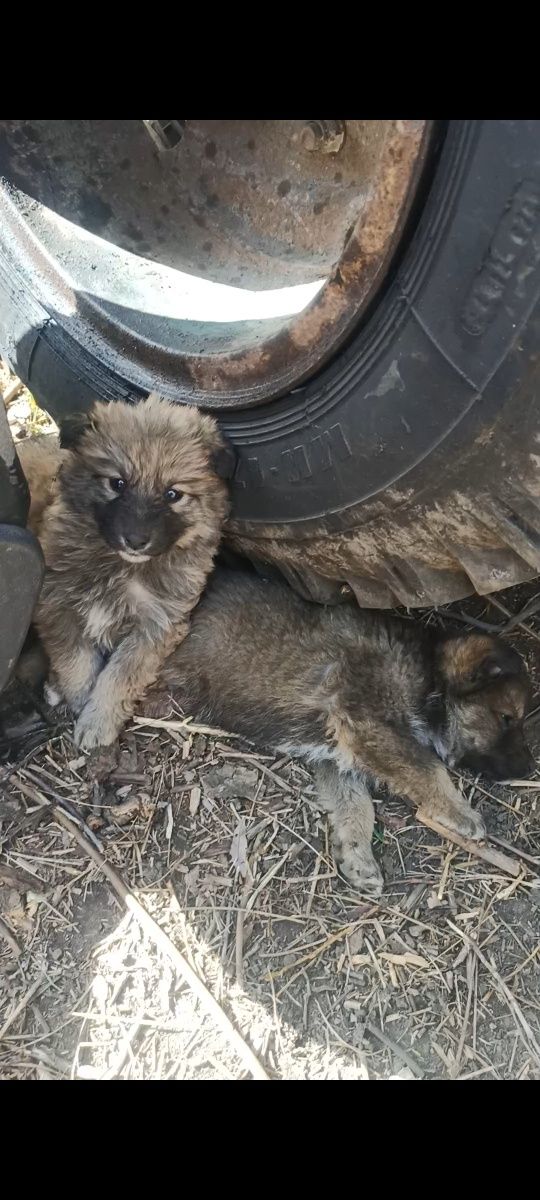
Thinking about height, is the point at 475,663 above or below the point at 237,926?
above

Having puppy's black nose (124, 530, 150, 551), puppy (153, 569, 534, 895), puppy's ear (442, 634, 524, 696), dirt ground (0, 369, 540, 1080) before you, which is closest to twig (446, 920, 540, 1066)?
dirt ground (0, 369, 540, 1080)

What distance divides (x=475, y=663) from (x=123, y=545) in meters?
1.37

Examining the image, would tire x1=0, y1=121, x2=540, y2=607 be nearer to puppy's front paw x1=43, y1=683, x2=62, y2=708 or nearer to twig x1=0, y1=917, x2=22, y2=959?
puppy's front paw x1=43, y1=683, x2=62, y2=708

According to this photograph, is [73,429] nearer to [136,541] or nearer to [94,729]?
[136,541]

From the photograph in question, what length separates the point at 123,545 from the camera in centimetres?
299

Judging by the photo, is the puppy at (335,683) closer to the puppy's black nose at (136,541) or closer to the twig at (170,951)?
the puppy's black nose at (136,541)

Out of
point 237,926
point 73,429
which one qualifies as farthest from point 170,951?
point 73,429

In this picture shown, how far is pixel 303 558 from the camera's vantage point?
2.85m

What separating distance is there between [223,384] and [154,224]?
969 mm

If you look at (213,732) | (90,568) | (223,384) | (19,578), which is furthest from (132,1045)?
(223,384)

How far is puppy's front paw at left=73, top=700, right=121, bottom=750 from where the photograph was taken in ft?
10.5

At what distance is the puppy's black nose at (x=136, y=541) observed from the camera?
117 inches

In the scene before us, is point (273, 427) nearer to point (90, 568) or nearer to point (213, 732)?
point (90, 568)

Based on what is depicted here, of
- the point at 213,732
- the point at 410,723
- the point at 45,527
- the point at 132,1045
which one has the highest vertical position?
the point at 45,527
